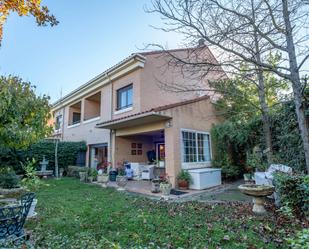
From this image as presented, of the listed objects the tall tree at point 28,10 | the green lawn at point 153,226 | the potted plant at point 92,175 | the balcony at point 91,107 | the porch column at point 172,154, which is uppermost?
the balcony at point 91,107

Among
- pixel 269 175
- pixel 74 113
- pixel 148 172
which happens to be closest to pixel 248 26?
pixel 269 175

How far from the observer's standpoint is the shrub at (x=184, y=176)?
1028 cm

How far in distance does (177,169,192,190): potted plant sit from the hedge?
9.95 meters

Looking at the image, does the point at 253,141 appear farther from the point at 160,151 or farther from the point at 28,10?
the point at 28,10

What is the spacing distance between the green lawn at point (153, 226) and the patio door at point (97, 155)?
9.55 metres

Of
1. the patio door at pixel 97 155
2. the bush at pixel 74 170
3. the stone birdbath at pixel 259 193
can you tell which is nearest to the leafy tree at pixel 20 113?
the stone birdbath at pixel 259 193

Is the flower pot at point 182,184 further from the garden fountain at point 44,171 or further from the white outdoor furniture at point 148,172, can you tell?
the garden fountain at point 44,171

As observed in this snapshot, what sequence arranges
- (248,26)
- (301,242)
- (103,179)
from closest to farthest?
(301,242) → (248,26) → (103,179)

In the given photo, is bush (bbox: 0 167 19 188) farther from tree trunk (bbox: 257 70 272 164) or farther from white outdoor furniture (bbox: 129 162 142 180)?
tree trunk (bbox: 257 70 272 164)

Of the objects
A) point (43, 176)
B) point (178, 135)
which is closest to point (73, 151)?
point (43, 176)

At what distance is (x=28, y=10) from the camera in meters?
5.56

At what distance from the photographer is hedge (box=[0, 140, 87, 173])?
14.2 metres

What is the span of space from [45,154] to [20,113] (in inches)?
461

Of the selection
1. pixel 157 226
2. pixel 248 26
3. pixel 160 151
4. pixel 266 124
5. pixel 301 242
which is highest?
pixel 248 26
